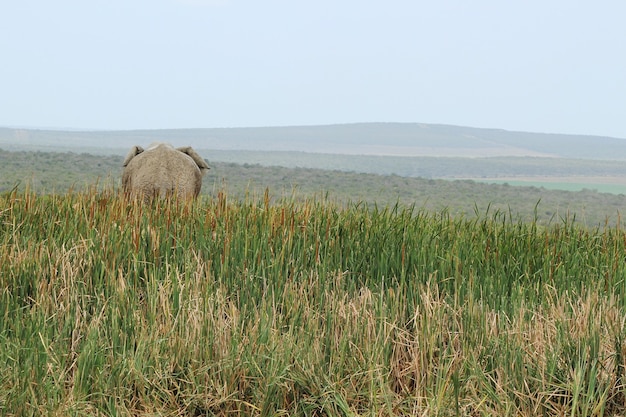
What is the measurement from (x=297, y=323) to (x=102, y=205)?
2980mm

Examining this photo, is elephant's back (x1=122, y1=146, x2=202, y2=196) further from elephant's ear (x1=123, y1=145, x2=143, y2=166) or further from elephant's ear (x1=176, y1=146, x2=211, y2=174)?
elephant's ear (x1=176, y1=146, x2=211, y2=174)

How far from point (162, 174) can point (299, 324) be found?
12.5ft

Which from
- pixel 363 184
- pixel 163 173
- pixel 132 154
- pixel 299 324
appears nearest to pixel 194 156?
pixel 132 154

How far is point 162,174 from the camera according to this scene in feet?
26.1

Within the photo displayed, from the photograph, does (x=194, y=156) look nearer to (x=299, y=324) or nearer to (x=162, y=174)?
(x=162, y=174)

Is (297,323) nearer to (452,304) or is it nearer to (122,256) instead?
(452,304)

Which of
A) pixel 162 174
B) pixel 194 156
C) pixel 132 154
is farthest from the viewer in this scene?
pixel 194 156

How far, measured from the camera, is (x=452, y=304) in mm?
4902

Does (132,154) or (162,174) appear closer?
(162,174)

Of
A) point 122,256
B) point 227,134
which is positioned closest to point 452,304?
point 122,256

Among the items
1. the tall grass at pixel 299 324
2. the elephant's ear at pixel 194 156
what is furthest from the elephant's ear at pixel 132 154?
the tall grass at pixel 299 324

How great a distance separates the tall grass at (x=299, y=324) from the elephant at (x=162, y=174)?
1.91 meters

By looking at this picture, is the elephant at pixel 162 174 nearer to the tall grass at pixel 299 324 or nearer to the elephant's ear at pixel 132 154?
the elephant's ear at pixel 132 154

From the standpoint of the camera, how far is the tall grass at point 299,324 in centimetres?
391
